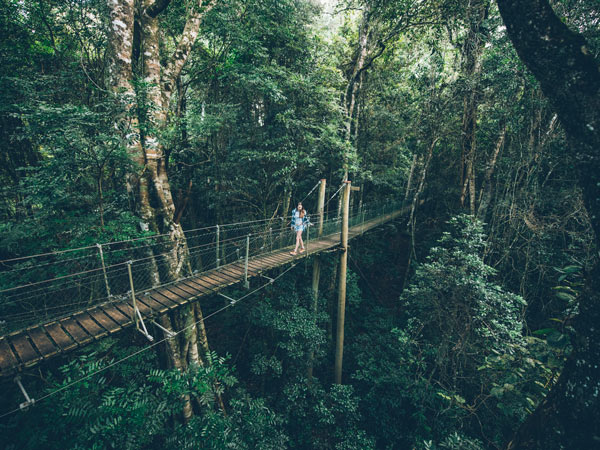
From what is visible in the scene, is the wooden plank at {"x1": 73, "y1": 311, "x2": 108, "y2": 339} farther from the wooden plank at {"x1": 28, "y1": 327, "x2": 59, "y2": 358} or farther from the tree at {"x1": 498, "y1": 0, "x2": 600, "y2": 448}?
the tree at {"x1": 498, "y1": 0, "x2": 600, "y2": 448}

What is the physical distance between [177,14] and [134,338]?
22.3 ft

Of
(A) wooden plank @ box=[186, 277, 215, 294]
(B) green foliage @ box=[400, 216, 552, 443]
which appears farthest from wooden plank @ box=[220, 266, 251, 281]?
(B) green foliage @ box=[400, 216, 552, 443]

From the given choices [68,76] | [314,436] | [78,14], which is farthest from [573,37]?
[314,436]

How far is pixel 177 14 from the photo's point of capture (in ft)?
16.4

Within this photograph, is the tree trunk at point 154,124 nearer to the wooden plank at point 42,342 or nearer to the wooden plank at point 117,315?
the wooden plank at point 117,315

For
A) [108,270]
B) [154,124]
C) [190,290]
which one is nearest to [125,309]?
[190,290]

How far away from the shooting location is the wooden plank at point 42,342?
5.92 ft

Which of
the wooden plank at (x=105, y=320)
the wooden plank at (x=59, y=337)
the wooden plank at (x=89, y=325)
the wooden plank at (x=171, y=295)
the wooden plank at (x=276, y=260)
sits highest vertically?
the wooden plank at (x=59, y=337)

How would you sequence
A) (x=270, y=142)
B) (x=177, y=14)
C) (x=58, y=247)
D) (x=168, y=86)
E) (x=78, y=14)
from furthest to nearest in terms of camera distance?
(x=270, y=142) < (x=177, y=14) < (x=78, y=14) < (x=168, y=86) < (x=58, y=247)

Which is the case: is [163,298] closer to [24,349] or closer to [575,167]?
[24,349]

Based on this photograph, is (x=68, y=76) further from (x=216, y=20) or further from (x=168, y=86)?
(x=216, y=20)

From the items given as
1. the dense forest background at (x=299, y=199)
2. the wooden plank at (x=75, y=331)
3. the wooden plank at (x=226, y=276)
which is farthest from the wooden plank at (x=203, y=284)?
the wooden plank at (x=75, y=331)

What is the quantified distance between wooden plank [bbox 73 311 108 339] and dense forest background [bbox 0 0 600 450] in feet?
1.28

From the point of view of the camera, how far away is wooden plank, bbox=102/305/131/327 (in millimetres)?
2238
